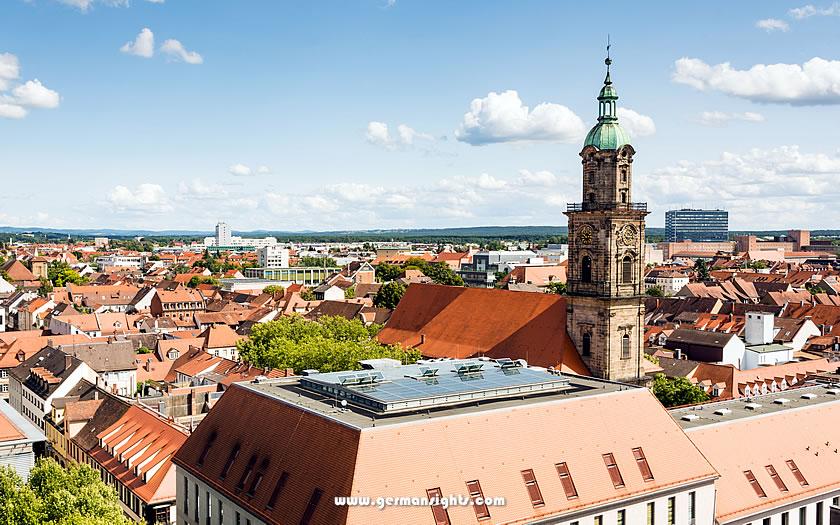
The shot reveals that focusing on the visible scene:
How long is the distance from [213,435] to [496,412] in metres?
16.4

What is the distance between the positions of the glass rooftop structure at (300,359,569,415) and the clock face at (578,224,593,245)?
20644 mm

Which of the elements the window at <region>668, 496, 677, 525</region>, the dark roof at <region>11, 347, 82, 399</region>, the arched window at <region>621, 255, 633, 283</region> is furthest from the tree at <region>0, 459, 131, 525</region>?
the dark roof at <region>11, 347, 82, 399</region>

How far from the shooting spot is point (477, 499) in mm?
35562

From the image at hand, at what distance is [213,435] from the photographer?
1783 inches

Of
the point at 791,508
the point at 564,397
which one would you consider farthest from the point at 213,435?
the point at 791,508

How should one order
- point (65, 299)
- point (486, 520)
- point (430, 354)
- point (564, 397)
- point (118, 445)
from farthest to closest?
point (65, 299) → point (430, 354) → point (118, 445) → point (564, 397) → point (486, 520)

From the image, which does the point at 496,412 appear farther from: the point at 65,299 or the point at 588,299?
the point at 65,299

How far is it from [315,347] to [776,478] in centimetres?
4077

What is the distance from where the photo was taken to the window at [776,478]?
154 ft

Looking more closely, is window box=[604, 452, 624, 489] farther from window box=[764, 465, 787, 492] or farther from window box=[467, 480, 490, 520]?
window box=[764, 465, 787, 492]

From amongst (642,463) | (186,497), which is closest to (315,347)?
(186,497)

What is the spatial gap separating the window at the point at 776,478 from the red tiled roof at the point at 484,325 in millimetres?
21494

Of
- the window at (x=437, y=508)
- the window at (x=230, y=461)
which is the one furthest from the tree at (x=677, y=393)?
the window at (x=230, y=461)

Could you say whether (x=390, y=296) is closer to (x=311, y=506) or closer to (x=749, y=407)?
(x=749, y=407)
